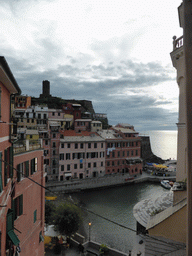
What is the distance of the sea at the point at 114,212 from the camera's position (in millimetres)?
20484

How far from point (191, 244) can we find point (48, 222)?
20.9 meters

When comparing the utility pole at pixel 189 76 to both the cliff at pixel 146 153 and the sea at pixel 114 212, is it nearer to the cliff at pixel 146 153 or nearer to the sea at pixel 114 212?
the sea at pixel 114 212

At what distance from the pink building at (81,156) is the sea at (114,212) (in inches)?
247

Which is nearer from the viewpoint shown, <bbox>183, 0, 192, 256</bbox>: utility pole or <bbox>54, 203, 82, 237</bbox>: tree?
<bbox>183, 0, 192, 256</bbox>: utility pole

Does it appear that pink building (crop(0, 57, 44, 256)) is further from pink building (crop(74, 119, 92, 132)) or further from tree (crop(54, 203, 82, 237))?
pink building (crop(74, 119, 92, 132))

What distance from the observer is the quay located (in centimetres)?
3469

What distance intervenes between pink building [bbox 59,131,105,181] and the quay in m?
2.48

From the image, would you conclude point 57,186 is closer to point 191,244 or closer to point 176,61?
point 176,61

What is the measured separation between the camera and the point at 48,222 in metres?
20.5

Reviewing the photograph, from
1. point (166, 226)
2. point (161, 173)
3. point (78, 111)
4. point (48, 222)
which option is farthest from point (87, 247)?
point (78, 111)

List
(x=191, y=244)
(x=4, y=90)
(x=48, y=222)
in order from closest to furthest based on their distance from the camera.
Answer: (x=191, y=244), (x=4, y=90), (x=48, y=222)

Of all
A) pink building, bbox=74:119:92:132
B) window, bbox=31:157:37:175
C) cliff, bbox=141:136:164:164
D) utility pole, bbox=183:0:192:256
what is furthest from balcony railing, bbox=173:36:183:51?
cliff, bbox=141:136:164:164

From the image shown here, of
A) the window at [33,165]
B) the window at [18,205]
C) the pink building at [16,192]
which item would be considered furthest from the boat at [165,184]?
the window at [18,205]

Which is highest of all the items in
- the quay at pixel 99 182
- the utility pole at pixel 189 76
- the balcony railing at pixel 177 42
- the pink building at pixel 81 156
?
the balcony railing at pixel 177 42
